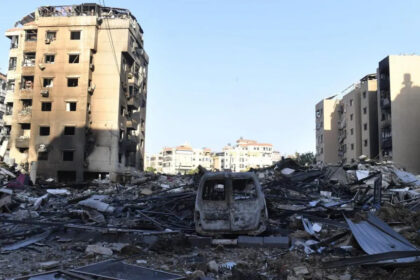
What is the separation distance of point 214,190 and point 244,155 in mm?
137952

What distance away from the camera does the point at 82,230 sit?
916 cm

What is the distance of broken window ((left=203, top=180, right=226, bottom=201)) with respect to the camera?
8641 mm

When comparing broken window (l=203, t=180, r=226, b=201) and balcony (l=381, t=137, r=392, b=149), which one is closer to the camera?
broken window (l=203, t=180, r=226, b=201)

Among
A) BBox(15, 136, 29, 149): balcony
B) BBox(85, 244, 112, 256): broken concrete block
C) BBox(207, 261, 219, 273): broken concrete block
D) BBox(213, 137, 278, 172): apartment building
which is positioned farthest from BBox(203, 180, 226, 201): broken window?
BBox(213, 137, 278, 172): apartment building

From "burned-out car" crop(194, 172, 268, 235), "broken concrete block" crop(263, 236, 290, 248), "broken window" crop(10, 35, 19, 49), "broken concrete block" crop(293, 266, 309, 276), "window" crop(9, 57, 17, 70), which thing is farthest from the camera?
"broken window" crop(10, 35, 19, 49)

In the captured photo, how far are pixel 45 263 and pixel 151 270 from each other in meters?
2.13

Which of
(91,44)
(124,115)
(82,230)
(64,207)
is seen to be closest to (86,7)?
(91,44)

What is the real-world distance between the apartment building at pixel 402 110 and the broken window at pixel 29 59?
135ft

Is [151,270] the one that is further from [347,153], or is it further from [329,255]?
[347,153]

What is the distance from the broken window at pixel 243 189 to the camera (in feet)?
27.8

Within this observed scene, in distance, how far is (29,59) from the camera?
41.8m

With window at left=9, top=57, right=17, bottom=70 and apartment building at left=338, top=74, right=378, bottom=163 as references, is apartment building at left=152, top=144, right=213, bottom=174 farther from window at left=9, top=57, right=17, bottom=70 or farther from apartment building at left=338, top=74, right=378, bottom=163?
window at left=9, top=57, right=17, bottom=70

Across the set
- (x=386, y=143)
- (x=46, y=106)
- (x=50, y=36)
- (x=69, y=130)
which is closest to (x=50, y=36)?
(x=50, y=36)

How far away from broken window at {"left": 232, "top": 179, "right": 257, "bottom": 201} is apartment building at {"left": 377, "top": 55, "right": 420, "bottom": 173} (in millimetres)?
36268
